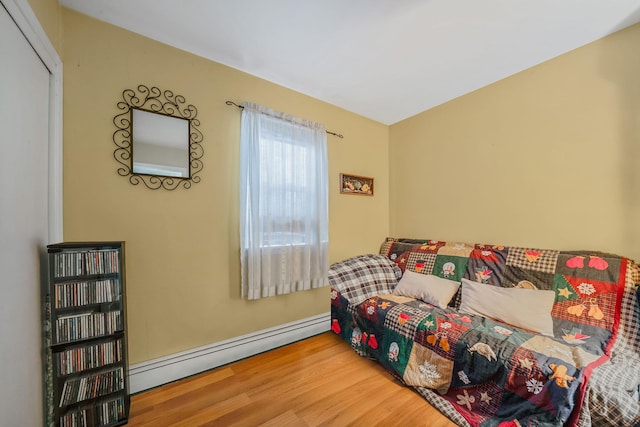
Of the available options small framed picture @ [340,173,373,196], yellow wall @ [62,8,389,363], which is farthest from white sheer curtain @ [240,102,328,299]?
small framed picture @ [340,173,373,196]

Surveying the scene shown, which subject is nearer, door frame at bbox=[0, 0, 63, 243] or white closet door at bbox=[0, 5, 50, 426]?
white closet door at bbox=[0, 5, 50, 426]

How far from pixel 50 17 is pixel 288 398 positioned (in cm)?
254

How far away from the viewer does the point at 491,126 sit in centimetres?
222

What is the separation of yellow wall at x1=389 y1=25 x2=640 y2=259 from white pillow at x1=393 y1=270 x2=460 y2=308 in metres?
0.57

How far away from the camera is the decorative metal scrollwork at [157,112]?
159cm

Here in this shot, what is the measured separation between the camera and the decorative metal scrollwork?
1587 millimetres

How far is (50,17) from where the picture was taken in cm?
130

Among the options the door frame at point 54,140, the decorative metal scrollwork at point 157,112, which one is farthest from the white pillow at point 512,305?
the door frame at point 54,140

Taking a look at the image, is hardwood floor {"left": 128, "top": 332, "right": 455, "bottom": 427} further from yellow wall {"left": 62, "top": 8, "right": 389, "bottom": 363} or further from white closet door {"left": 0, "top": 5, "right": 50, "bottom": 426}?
white closet door {"left": 0, "top": 5, "right": 50, "bottom": 426}

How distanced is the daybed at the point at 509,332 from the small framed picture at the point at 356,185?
3.15 feet

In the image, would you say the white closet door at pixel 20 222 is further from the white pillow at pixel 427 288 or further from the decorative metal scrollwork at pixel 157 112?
the white pillow at pixel 427 288

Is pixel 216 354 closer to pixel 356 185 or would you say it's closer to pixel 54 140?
pixel 54 140

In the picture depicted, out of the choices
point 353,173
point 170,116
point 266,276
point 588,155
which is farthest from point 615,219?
point 170,116

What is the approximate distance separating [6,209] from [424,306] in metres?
2.45
